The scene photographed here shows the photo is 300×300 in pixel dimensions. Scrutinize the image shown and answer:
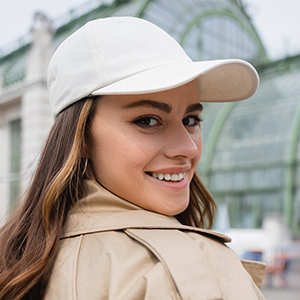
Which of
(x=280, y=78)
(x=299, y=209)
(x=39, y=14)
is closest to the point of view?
(x=39, y=14)

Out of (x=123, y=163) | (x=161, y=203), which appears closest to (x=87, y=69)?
(x=123, y=163)

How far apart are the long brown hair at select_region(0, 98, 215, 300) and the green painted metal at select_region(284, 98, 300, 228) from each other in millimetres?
13995

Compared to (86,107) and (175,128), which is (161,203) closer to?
(175,128)

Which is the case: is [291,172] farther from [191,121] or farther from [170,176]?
[170,176]

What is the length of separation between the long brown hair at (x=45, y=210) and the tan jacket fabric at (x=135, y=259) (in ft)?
0.14

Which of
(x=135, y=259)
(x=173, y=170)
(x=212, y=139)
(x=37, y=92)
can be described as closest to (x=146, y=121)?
(x=173, y=170)

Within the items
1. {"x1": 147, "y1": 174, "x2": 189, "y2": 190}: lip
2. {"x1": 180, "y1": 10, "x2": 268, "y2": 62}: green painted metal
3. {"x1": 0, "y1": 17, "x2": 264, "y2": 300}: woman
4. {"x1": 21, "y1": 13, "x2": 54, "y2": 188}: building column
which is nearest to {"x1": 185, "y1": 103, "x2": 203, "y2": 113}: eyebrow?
{"x1": 0, "y1": 17, "x2": 264, "y2": 300}: woman

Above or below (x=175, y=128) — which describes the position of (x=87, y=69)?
above

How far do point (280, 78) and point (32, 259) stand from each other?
16809 millimetres

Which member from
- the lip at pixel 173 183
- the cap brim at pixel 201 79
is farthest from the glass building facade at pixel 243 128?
the lip at pixel 173 183

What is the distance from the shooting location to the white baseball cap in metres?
1.22

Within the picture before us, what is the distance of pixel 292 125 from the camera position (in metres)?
15.1

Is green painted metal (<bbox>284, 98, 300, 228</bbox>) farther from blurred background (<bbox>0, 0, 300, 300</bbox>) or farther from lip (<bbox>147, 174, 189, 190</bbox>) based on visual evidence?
lip (<bbox>147, 174, 189, 190</bbox>)

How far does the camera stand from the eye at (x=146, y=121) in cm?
127
